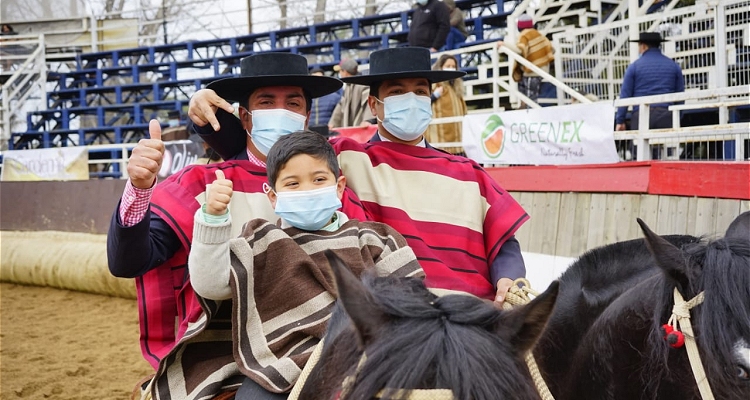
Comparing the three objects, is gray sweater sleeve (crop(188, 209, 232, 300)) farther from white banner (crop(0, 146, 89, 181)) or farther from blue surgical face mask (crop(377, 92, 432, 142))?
white banner (crop(0, 146, 89, 181))

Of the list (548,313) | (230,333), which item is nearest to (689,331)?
(548,313)

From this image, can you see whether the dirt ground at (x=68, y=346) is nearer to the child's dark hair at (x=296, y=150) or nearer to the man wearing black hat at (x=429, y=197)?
the man wearing black hat at (x=429, y=197)

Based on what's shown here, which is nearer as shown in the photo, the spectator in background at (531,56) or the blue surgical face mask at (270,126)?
the blue surgical face mask at (270,126)

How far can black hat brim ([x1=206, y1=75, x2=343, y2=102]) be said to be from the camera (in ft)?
9.63

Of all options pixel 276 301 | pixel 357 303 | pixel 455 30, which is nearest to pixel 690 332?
pixel 357 303

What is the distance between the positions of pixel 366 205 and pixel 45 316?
7544 mm

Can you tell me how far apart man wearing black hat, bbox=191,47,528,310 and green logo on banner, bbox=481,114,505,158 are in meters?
4.85

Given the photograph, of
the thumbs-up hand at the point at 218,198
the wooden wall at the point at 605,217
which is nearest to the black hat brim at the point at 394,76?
the thumbs-up hand at the point at 218,198

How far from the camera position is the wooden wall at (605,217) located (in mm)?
5535

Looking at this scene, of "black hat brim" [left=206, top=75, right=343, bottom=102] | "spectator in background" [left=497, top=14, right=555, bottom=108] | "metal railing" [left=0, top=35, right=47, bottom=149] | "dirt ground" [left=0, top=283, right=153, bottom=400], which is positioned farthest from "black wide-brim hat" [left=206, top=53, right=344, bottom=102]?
"metal railing" [left=0, top=35, right=47, bottom=149]

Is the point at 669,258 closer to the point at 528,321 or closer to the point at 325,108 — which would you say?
the point at 528,321

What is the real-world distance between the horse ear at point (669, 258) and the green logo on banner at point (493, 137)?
603cm

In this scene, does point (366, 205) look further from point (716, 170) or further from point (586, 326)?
point (716, 170)

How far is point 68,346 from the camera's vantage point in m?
7.52
